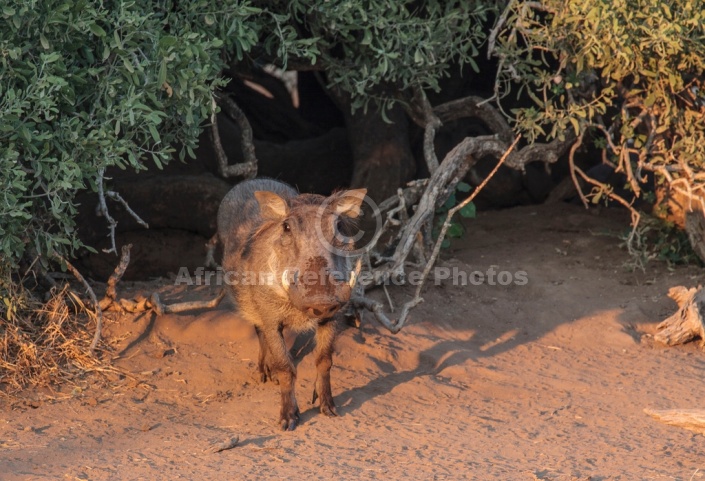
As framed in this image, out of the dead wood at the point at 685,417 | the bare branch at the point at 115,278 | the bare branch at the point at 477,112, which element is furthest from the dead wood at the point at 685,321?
the bare branch at the point at 115,278

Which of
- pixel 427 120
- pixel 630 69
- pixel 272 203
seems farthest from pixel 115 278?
pixel 630 69

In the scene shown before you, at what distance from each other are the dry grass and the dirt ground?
0.56 feet

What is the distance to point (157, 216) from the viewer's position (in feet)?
26.1

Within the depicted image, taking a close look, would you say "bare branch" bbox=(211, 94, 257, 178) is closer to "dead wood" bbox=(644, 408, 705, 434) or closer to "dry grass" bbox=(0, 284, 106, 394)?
"dry grass" bbox=(0, 284, 106, 394)

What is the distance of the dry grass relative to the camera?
5258mm

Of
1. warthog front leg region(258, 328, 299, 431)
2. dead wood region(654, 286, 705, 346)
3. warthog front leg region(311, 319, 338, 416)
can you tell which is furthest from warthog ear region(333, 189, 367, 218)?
dead wood region(654, 286, 705, 346)

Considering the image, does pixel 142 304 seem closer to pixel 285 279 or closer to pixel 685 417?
pixel 285 279

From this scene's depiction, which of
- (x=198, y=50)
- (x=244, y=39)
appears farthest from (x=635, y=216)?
(x=198, y=50)

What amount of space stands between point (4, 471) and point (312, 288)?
163 centimetres

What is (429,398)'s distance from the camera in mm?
5395

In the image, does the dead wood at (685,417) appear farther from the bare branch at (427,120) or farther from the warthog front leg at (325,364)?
the bare branch at (427,120)

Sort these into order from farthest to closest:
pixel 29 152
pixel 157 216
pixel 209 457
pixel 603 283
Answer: pixel 157 216, pixel 603 283, pixel 29 152, pixel 209 457

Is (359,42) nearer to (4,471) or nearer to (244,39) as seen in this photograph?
(244,39)

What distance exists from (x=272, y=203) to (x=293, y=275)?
525mm
